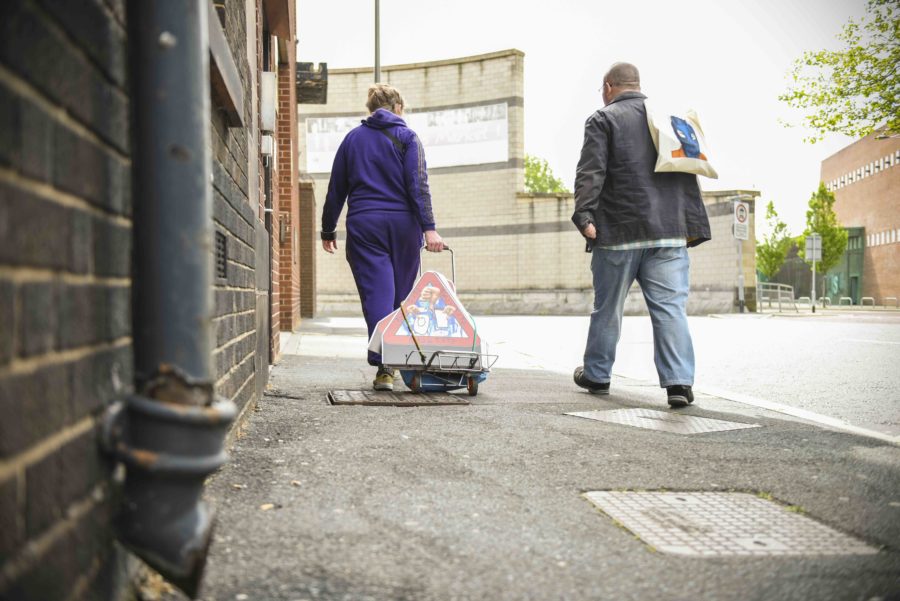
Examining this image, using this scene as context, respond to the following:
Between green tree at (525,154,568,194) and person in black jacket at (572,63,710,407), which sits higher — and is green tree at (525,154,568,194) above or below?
above

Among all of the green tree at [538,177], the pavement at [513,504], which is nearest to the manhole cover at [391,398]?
the pavement at [513,504]

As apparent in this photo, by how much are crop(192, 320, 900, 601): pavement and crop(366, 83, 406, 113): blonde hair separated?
222 cm

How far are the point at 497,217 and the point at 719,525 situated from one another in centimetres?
2514

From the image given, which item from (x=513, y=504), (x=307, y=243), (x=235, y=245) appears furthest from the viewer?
(x=307, y=243)

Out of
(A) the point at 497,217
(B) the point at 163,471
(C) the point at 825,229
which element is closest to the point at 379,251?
(B) the point at 163,471

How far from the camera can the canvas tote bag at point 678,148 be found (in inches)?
204

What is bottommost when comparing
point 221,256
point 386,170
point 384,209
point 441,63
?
point 221,256

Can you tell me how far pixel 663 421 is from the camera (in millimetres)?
4320

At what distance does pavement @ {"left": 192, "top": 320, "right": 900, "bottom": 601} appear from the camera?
1894 mm

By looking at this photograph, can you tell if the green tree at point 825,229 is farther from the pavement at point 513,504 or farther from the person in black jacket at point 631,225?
the pavement at point 513,504

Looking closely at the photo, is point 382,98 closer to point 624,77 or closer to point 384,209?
point 384,209

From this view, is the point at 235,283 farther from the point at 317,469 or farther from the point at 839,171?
the point at 839,171

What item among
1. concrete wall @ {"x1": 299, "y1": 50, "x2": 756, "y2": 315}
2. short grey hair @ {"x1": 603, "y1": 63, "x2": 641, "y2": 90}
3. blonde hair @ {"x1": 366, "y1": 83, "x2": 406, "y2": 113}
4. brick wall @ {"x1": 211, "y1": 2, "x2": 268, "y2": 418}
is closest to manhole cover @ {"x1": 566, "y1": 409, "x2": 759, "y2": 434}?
brick wall @ {"x1": 211, "y1": 2, "x2": 268, "y2": 418}

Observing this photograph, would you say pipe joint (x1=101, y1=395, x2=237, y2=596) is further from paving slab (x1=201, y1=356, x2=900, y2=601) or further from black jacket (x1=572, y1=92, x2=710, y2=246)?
black jacket (x1=572, y1=92, x2=710, y2=246)
